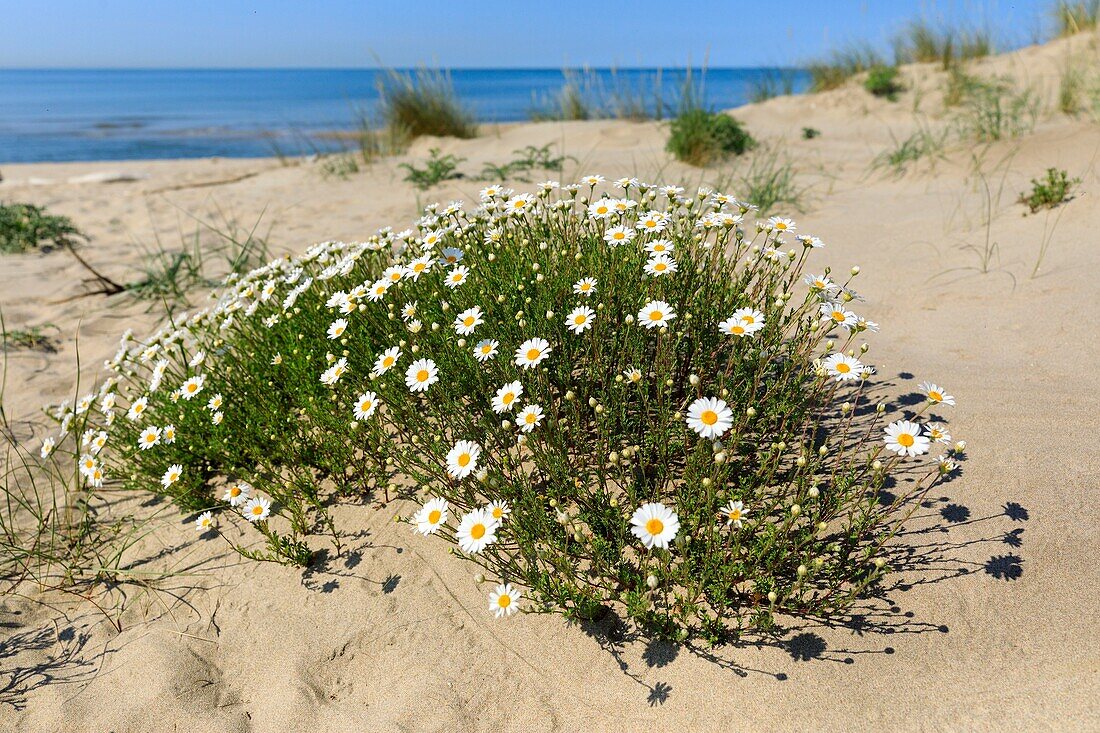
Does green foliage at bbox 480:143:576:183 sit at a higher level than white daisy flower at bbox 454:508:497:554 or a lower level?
higher

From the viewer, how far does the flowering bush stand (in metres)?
2.22

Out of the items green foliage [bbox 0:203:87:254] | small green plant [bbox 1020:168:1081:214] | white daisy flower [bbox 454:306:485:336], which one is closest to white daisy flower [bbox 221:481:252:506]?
white daisy flower [bbox 454:306:485:336]

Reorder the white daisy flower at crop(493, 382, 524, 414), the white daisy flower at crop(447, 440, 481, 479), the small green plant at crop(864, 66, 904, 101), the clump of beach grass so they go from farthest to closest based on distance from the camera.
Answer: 1. the small green plant at crop(864, 66, 904, 101)
2. the clump of beach grass
3. the white daisy flower at crop(493, 382, 524, 414)
4. the white daisy flower at crop(447, 440, 481, 479)

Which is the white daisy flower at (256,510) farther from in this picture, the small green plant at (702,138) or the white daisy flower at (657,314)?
the small green plant at (702,138)

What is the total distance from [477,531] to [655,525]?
1.88ft

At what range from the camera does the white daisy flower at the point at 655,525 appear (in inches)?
72.7

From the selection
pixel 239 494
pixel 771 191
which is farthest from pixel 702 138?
pixel 239 494

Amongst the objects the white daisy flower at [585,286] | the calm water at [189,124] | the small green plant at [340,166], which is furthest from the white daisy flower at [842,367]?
the small green plant at [340,166]

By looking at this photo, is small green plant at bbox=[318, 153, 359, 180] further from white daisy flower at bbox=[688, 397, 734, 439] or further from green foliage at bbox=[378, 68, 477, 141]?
white daisy flower at bbox=[688, 397, 734, 439]

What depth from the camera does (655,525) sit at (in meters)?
1.91

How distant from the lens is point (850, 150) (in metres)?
9.52

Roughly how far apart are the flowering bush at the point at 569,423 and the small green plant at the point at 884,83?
11452 mm

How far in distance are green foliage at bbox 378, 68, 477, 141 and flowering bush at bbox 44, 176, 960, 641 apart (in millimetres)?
9088

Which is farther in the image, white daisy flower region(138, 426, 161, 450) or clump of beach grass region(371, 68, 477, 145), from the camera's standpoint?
clump of beach grass region(371, 68, 477, 145)
